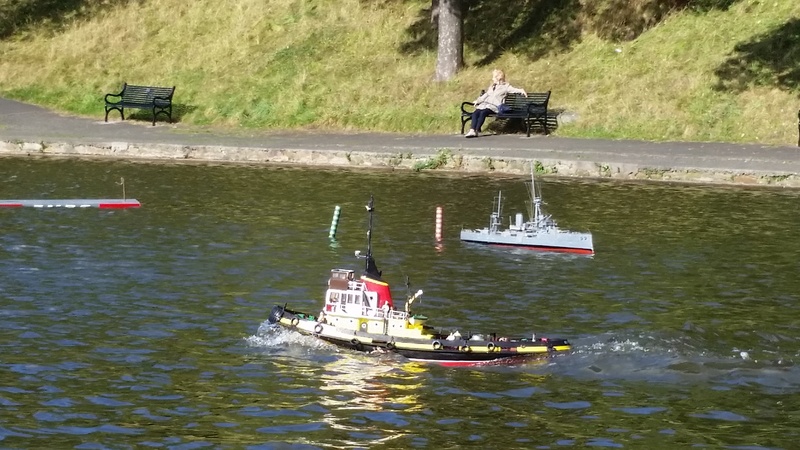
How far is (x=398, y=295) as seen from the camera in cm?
2483

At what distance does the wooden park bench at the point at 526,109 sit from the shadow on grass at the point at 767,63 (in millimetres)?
5112

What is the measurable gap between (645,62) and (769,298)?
19.7 m

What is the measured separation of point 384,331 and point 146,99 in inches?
1052

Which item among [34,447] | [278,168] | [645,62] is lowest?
[34,447]

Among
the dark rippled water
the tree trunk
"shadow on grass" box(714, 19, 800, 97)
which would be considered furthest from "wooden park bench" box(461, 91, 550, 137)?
"shadow on grass" box(714, 19, 800, 97)

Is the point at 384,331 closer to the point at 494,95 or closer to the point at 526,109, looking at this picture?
the point at 526,109

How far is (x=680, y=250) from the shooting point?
92.7 feet

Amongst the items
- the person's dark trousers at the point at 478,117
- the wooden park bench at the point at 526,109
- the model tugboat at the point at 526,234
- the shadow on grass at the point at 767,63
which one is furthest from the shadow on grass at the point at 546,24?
the model tugboat at the point at 526,234

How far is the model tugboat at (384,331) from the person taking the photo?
20656 mm

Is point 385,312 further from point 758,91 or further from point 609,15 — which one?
point 609,15

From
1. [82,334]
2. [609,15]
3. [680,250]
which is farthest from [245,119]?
[82,334]

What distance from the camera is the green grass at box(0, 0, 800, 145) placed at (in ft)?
134

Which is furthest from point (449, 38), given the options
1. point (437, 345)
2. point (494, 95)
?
point (437, 345)

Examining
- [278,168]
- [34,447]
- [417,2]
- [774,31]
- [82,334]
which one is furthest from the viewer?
[417,2]
